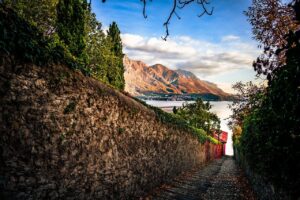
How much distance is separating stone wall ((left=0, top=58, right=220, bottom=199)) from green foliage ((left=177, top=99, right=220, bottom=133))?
99.1 feet

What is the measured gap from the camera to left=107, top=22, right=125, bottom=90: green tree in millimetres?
26250

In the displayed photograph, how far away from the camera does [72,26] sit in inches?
827

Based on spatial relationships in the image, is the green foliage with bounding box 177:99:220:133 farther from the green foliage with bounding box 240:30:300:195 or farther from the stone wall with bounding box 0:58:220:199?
the green foliage with bounding box 240:30:300:195

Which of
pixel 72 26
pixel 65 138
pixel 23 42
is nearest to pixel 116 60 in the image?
pixel 72 26

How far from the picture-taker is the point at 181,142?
16.6m

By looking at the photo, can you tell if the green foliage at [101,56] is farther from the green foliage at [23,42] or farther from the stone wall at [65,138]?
the green foliage at [23,42]

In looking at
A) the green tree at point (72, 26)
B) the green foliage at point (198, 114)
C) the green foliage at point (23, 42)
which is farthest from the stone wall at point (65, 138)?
the green foliage at point (198, 114)

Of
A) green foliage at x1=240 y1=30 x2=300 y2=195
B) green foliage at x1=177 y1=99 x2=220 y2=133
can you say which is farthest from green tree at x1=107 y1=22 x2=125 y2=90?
green foliage at x1=240 y1=30 x2=300 y2=195

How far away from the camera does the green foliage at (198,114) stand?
39.3 meters

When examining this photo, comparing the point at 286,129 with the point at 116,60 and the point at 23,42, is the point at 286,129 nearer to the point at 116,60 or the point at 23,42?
the point at 23,42

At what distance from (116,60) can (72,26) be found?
7292mm

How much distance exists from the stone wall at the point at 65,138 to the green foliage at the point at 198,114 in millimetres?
30217

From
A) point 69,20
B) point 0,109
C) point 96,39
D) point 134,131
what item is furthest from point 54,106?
point 96,39

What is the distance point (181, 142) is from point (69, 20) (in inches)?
530
